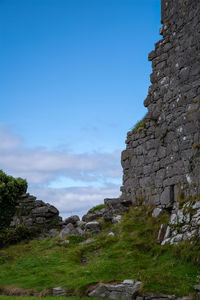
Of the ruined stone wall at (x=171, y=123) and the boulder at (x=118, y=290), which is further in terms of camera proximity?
the ruined stone wall at (x=171, y=123)

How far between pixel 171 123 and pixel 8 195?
899cm

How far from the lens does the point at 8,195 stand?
1736cm

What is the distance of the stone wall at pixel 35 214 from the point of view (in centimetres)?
1709

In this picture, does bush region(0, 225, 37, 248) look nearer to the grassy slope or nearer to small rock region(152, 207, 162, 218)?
the grassy slope

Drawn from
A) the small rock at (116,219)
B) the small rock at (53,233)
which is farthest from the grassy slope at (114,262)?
the small rock at (53,233)

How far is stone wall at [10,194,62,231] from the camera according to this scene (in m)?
17.1

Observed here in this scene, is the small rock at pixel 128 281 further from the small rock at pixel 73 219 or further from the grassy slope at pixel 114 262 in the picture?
the small rock at pixel 73 219

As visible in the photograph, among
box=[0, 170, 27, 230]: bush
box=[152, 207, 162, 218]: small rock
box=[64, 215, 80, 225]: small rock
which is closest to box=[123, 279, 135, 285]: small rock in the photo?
box=[152, 207, 162, 218]: small rock

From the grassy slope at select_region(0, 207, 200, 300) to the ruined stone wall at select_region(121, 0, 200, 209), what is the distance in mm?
1225

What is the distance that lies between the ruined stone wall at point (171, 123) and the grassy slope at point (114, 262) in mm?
1225

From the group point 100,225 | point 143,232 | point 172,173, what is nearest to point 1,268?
point 100,225

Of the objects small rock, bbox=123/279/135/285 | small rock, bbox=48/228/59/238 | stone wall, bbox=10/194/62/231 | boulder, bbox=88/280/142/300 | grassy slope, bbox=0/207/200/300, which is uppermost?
stone wall, bbox=10/194/62/231

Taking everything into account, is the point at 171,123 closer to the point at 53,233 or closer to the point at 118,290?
the point at 118,290

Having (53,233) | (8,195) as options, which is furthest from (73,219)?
(8,195)
